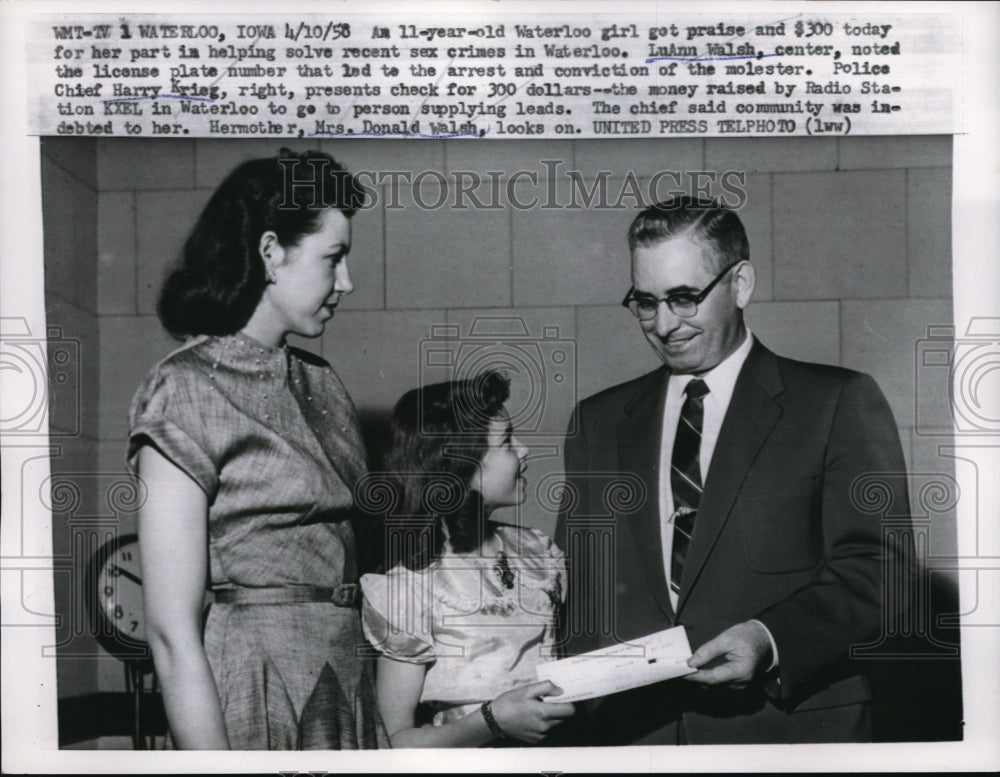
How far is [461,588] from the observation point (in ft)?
11.1

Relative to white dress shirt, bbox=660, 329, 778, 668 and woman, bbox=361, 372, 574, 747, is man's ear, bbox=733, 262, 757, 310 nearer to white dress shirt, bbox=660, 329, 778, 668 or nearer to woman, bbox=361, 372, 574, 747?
white dress shirt, bbox=660, 329, 778, 668

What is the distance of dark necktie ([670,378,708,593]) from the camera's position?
338cm

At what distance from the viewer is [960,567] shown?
3479mm

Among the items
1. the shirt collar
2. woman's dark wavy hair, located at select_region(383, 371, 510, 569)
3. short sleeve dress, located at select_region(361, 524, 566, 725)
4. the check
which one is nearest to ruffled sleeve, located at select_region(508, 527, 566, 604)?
short sleeve dress, located at select_region(361, 524, 566, 725)

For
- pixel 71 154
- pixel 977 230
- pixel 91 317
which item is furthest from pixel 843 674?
pixel 71 154

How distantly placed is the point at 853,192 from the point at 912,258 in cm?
26

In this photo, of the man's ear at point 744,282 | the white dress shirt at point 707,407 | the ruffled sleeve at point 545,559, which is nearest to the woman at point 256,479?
the ruffled sleeve at point 545,559

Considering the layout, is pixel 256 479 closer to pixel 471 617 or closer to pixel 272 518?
pixel 272 518

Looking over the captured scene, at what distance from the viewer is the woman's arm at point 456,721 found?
11.0 feet

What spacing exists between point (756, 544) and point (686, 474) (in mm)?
278

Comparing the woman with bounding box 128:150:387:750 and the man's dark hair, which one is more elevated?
the man's dark hair

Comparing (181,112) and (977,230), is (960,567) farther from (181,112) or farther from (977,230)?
(181,112)

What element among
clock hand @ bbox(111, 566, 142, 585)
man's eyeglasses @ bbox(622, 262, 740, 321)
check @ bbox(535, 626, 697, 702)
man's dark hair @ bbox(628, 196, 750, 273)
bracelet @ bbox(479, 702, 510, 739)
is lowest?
bracelet @ bbox(479, 702, 510, 739)

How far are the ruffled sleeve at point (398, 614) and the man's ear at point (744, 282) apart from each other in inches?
48.0
